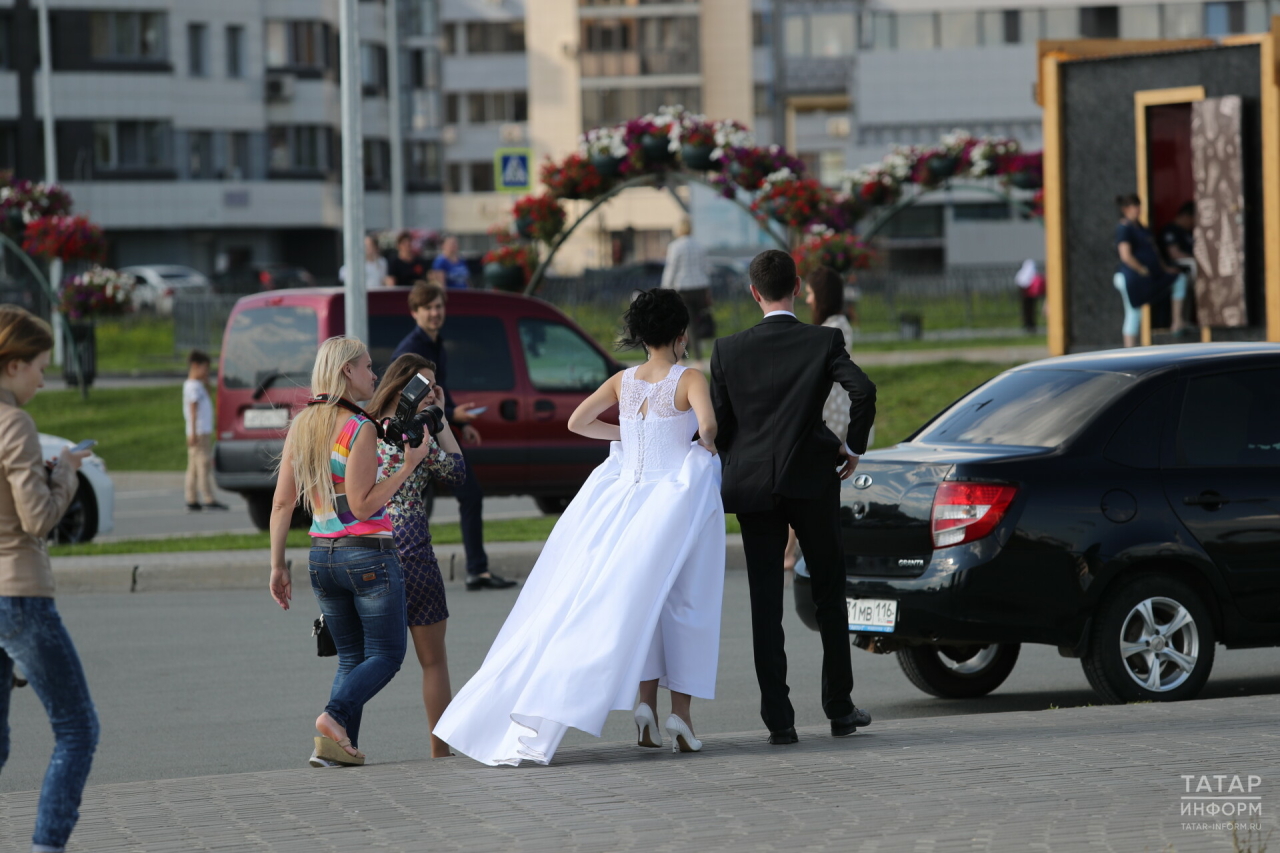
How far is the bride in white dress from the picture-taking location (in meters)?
6.90

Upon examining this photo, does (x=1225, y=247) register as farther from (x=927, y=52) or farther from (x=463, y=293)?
(x=927, y=52)

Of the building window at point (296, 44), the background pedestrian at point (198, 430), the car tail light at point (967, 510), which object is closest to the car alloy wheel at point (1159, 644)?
the car tail light at point (967, 510)

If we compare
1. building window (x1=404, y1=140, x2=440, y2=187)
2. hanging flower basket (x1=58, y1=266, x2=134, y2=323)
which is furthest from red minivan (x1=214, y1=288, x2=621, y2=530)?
building window (x1=404, y1=140, x2=440, y2=187)

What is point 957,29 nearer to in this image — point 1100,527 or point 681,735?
point 1100,527

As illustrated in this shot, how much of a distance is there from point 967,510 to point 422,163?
8118 centimetres

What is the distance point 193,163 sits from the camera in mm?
73688

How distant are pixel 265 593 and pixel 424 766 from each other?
6.72 meters

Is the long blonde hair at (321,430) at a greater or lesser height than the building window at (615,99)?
lesser

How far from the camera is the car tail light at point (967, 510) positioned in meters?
8.10

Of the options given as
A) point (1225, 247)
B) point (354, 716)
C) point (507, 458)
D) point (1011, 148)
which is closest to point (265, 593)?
point (507, 458)

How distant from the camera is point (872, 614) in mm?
8367

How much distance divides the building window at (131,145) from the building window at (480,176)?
60.4 ft

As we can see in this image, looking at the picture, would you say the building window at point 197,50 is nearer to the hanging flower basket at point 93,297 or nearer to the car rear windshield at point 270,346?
the hanging flower basket at point 93,297

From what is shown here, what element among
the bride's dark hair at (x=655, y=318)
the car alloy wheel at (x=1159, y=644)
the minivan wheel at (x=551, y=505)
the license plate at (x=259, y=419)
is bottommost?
the minivan wheel at (x=551, y=505)
